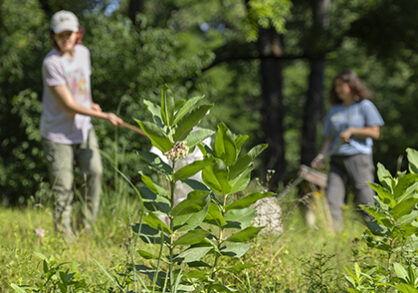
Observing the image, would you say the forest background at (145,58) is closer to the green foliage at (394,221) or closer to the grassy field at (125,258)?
the grassy field at (125,258)

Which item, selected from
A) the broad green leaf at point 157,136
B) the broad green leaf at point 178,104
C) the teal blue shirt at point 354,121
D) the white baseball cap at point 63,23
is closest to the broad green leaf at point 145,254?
the broad green leaf at point 157,136

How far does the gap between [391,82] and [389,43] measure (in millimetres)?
14669

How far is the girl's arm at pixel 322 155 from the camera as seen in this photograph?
17.0 ft

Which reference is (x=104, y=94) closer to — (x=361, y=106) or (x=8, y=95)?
(x=8, y=95)

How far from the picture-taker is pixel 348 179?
5.26 metres

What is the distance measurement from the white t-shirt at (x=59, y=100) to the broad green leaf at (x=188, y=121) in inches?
107

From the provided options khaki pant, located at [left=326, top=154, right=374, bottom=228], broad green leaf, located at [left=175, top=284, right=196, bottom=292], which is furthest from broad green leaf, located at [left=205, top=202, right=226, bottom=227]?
khaki pant, located at [left=326, top=154, right=374, bottom=228]

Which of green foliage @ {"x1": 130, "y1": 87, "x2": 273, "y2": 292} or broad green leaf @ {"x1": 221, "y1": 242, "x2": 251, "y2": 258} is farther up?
green foliage @ {"x1": 130, "y1": 87, "x2": 273, "y2": 292}

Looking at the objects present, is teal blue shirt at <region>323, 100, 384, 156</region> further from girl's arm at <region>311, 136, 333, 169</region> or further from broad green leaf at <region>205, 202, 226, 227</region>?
broad green leaf at <region>205, 202, 226, 227</region>

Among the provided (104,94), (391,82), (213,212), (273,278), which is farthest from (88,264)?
(391,82)

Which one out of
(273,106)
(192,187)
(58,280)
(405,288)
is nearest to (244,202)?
(192,187)

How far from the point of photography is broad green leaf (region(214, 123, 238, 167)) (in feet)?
5.20

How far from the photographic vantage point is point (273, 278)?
7.70 feet

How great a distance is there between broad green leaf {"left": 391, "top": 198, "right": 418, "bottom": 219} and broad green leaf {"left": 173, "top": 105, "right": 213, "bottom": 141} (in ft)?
2.52
